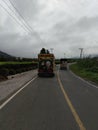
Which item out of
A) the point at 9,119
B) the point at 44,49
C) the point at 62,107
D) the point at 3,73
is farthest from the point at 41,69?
the point at 44,49

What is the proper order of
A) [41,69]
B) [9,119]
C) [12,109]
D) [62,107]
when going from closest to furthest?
[9,119]
[12,109]
[62,107]
[41,69]

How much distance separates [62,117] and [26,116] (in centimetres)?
125

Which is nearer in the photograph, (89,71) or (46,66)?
(46,66)

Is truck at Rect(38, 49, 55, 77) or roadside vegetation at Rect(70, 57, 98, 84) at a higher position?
truck at Rect(38, 49, 55, 77)

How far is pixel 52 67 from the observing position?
139 ft

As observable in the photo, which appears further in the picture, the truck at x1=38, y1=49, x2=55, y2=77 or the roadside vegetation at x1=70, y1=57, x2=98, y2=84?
the truck at x1=38, y1=49, x2=55, y2=77

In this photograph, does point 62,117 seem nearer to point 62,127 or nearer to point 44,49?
point 62,127

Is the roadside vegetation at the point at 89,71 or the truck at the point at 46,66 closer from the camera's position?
the roadside vegetation at the point at 89,71

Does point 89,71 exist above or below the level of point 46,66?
below

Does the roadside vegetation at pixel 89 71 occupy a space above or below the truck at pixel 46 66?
below

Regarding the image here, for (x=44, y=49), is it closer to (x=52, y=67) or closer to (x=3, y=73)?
(x=52, y=67)

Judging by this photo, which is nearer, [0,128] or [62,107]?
[0,128]

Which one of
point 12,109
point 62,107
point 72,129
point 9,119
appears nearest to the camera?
point 72,129

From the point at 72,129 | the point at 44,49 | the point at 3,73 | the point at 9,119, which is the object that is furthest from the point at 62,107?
the point at 44,49
